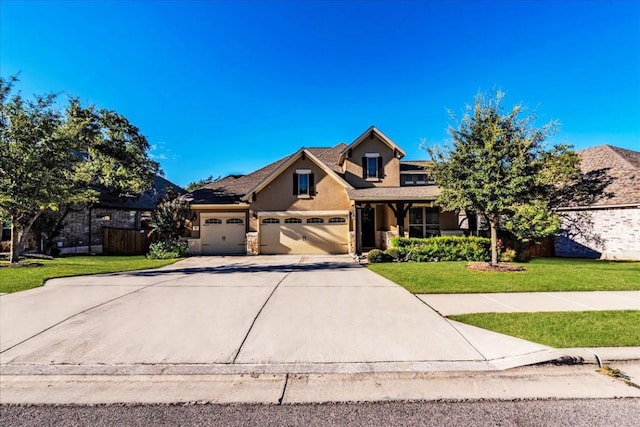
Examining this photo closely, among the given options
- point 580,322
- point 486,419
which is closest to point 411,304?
point 580,322

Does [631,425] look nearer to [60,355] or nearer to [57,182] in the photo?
[60,355]

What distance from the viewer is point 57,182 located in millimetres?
14023

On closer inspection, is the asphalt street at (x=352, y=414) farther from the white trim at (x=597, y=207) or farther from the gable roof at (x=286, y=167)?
the white trim at (x=597, y=207)

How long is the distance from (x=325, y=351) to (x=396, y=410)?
1.53 meters

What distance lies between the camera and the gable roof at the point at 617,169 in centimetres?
1641

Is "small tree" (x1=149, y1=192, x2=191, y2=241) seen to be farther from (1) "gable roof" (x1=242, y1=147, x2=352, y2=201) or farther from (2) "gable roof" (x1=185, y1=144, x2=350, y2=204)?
(1) "gable roof" (x1=242, y1=147, x2=352, y2=201)

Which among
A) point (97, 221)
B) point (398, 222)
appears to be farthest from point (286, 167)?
point (97, 221)

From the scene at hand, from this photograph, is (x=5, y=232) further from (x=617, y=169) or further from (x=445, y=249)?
(x=617, y=169)

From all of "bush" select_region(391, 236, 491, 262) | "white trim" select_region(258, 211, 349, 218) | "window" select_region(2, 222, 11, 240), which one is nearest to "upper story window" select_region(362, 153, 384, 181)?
"white trim" select_region(258, 211, 349, 218)

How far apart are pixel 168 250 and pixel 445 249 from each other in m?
14.8

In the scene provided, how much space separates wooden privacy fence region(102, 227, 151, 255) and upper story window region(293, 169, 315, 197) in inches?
Result: 463

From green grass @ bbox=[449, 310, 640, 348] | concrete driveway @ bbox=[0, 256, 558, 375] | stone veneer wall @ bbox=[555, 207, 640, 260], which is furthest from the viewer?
stone veneer wall @ bbox=[555, 207, 640, 260]

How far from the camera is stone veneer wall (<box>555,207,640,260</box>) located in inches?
626

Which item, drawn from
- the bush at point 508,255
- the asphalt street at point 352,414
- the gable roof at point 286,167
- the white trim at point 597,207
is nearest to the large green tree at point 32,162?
the gable roof at point 286,167
